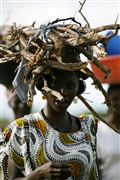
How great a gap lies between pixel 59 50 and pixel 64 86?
0.76 feet

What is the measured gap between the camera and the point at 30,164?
515 centimetres

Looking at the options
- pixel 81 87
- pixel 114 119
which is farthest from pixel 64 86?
pixel 114 119

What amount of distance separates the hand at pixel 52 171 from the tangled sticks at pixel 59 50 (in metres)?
0.42

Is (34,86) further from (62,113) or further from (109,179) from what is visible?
(109,179)

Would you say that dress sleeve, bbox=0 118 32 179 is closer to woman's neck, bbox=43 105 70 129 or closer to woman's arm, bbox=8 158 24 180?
woman's arm, bbox=8 158 24 180

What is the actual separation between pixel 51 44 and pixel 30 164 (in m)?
0.80

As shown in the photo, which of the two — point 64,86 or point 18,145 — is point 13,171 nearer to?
point 18,145

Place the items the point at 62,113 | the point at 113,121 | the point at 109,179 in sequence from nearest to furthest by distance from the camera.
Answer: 1. the point at 62,113
2. the point at 109,179
3. the point at 113,121

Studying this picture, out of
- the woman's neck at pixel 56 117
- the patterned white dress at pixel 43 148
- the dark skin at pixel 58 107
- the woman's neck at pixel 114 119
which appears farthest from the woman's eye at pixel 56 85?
the woman's neck at pixel 114 119

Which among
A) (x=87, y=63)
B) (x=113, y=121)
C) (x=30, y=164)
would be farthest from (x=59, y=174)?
(x=113, y=121)

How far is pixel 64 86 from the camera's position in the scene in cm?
499

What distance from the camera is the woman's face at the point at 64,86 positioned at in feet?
16.3

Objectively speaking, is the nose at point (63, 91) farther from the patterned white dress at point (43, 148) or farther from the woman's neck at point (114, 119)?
the woman's neck at point (114, 119)

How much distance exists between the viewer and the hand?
4922mm
